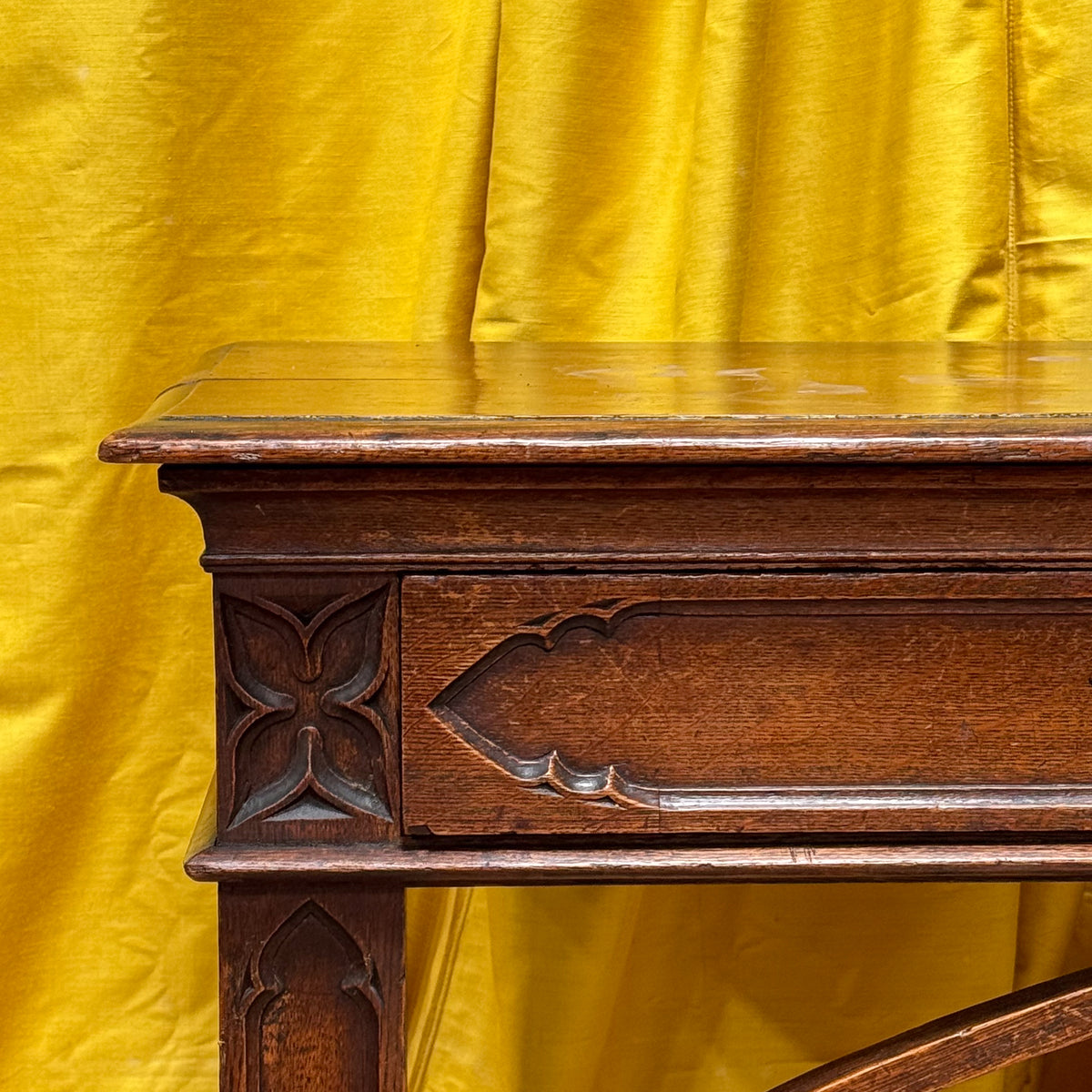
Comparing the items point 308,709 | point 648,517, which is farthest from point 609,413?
point 308,709

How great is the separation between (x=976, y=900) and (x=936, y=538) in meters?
0.70

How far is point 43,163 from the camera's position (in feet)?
3.35

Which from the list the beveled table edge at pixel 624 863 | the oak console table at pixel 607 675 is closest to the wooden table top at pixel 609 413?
the oak console table at pixel 607 675

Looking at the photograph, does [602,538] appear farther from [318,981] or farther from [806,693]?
[318,981]

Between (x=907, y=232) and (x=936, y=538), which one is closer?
(x=936, y=538)

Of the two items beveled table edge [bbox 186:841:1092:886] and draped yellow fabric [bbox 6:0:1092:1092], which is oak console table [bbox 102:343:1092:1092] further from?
draped yellow fabric [bbox 6:0:1092:1092]

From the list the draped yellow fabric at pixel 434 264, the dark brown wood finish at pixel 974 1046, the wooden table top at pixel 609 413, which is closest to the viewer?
the wooden table top at pixel 609 413

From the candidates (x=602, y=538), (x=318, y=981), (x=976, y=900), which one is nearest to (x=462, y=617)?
(x=602, y=538)

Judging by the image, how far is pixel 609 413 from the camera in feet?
1.67

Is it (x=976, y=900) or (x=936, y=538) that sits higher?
(x=936, y=538)

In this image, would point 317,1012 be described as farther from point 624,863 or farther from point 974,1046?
point 974,1046

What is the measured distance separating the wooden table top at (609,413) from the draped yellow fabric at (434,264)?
36 centimetres

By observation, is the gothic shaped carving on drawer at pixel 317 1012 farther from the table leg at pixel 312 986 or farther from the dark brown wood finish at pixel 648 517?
the dark brown wood finish at pixel 648 517

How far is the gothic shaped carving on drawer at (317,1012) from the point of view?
21.2 inches
